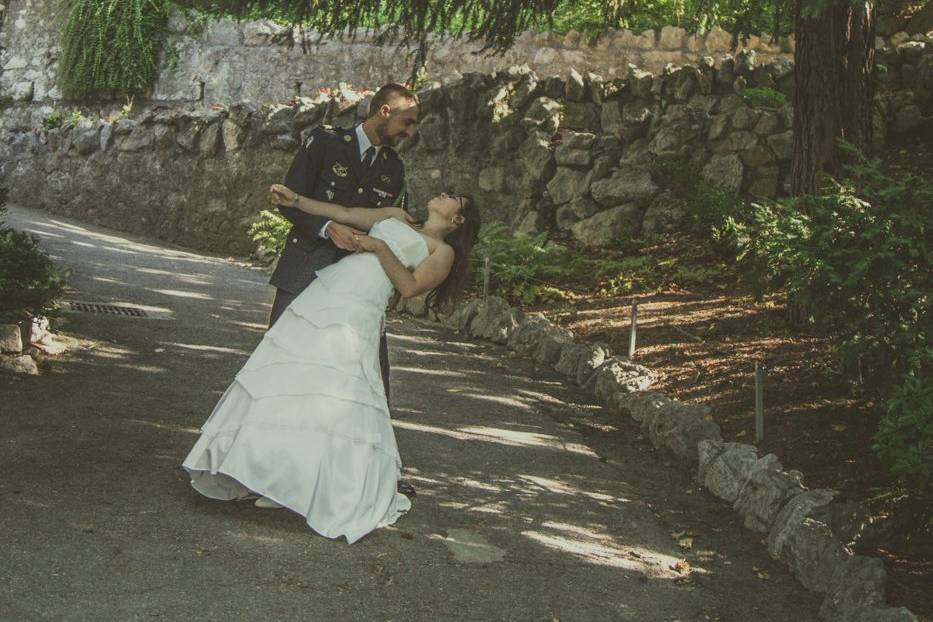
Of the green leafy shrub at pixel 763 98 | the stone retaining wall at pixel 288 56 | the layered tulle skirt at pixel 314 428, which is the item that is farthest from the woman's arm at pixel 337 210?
the green leafy shrub at pixel 763 98

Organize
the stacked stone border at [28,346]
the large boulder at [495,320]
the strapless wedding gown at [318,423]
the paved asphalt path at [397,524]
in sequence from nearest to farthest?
the paved asphalt path at [397,524] < the strapless wedding gown at [318,423] < the stacked stone border at [28,346] < the large boulder at [495,320]

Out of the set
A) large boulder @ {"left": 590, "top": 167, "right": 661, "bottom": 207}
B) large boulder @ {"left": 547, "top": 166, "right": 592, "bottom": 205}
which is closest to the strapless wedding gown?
large boulder @ {"left": 590, "top": 167, "right": 661, "bottom": 207}

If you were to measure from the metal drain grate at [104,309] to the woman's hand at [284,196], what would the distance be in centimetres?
552

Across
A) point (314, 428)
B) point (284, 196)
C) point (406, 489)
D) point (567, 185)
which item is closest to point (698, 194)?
point (567, 185)

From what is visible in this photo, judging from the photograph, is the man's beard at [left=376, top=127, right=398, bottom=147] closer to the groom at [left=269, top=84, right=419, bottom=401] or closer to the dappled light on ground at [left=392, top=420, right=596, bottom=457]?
the groom at [left=269, top=84, right=419, bottom=401]

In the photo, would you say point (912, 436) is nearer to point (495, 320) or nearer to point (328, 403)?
point (328, 403)

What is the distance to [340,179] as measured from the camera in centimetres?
652

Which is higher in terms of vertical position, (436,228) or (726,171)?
(726,171)

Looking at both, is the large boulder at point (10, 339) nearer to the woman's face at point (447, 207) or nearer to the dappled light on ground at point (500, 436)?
the dappled light on ground at point (500, 436)

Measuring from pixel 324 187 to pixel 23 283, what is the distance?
336cm

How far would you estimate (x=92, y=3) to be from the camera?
2156cm

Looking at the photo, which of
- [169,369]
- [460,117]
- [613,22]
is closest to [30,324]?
[169,369]

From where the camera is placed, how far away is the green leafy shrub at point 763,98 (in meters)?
15.0

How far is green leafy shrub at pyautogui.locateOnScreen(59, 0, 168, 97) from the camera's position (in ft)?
69.5
